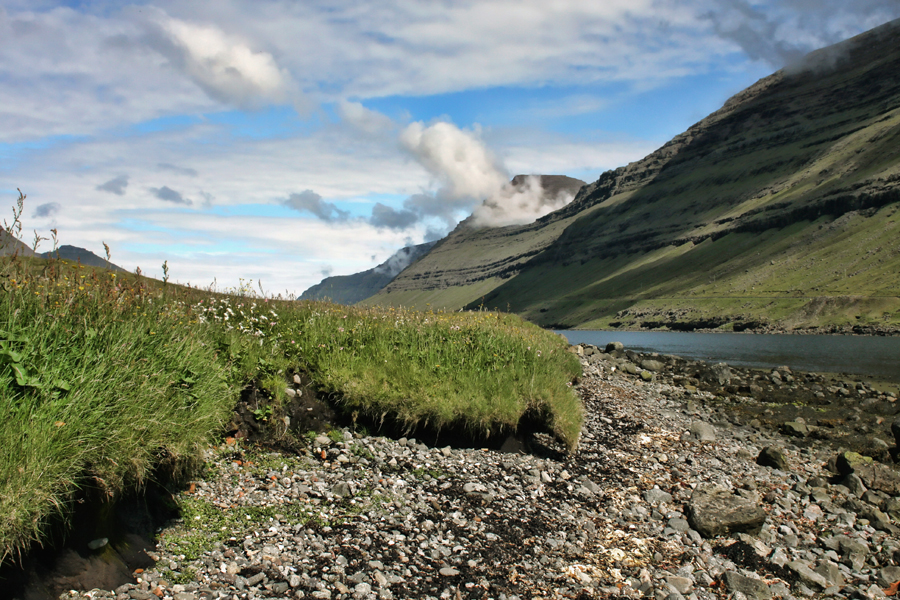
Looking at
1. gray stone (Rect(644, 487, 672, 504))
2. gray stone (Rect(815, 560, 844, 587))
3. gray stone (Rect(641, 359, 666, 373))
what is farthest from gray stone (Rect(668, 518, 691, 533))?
gray stone (Rect(641, 359, 666, 373))

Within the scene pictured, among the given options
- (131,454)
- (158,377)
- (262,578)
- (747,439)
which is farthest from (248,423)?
(747,439)

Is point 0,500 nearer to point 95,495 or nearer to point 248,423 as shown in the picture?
point 95,495

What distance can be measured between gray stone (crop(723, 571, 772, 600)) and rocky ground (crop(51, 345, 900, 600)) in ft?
0.11

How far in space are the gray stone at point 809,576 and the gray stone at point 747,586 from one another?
1198 mm

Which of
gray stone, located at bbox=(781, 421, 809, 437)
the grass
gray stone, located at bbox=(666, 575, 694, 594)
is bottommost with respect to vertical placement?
gray stone, located at bbox=(781, 421, 809, 437)

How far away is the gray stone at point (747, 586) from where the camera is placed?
30.2 feet

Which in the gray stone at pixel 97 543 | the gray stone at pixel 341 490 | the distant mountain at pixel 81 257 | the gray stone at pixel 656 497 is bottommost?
the gray stone at pixel 656 497

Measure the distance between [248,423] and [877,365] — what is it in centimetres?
6245

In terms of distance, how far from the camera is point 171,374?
8.73 meters

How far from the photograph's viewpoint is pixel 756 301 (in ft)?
595

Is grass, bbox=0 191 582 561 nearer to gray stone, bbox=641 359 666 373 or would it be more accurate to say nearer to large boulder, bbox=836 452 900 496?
large boulder, bbox=836 452 900 496

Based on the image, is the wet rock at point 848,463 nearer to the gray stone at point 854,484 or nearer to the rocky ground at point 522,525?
the rocky ground at point 522,525

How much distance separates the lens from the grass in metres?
6.31

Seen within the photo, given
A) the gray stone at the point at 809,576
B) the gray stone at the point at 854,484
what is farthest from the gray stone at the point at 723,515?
the gray stone at the point at 854,484
